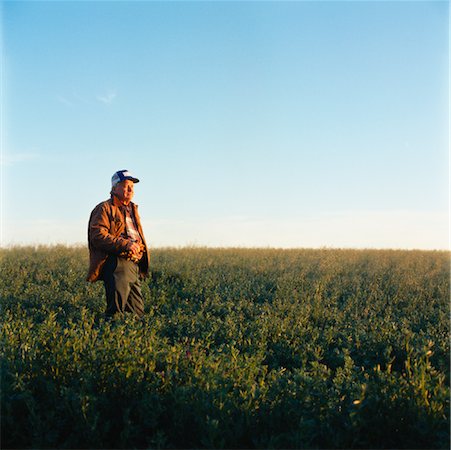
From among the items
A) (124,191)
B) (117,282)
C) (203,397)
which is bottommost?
(203,397)

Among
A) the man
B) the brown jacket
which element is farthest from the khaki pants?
the brown jacket

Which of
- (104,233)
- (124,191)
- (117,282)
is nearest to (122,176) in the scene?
(124,191)

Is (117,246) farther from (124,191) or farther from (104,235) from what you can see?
(124,191)

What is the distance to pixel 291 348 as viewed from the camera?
7.04 metres

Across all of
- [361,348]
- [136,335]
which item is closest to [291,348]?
[361,348]

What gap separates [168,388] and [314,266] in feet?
37.9

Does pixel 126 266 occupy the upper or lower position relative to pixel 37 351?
upper

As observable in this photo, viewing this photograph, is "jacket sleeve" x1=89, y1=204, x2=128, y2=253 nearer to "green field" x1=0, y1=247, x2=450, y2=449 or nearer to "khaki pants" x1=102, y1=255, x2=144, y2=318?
"khaki pants" x1=102, y1=255, x2=144, y2=318

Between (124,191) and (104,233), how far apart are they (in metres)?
0.76

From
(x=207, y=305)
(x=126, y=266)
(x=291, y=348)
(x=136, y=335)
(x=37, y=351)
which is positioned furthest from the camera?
(x=207, y=305)

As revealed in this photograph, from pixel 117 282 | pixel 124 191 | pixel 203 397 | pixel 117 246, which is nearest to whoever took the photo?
pixel 203 397

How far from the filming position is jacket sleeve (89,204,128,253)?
7.61 meters

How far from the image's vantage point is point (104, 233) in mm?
7672

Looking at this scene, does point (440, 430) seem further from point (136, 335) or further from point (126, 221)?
point (126, 221)
